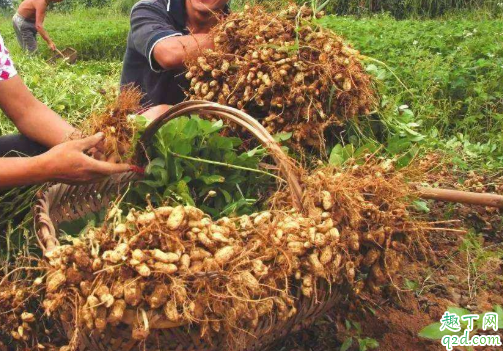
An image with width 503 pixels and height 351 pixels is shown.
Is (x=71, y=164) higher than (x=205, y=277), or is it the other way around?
(x=71, y=164)

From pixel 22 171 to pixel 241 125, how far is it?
0.64 meters

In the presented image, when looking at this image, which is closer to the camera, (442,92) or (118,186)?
(118,186)

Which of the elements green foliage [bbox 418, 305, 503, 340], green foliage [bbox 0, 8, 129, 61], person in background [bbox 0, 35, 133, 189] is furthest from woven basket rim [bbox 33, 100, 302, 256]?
green foliage [bbox 0, 8, 129, 61]

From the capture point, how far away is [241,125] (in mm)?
1658

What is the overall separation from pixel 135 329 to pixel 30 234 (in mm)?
762

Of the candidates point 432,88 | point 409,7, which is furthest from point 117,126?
point 409,7

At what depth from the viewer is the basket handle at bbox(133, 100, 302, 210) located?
57.9 inches

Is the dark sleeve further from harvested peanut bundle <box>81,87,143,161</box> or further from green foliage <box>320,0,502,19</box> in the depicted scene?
green foliage <box>320,0,502,19</box>

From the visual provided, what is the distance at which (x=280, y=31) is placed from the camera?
2064mm

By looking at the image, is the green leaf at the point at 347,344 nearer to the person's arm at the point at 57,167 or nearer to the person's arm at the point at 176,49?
the person's arm at the point at 57,167

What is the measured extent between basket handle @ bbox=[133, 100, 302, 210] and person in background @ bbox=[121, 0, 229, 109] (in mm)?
741

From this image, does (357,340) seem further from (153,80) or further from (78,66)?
(78,66)

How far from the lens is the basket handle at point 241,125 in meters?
1.47

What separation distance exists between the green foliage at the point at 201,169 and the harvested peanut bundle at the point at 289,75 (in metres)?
0.19
